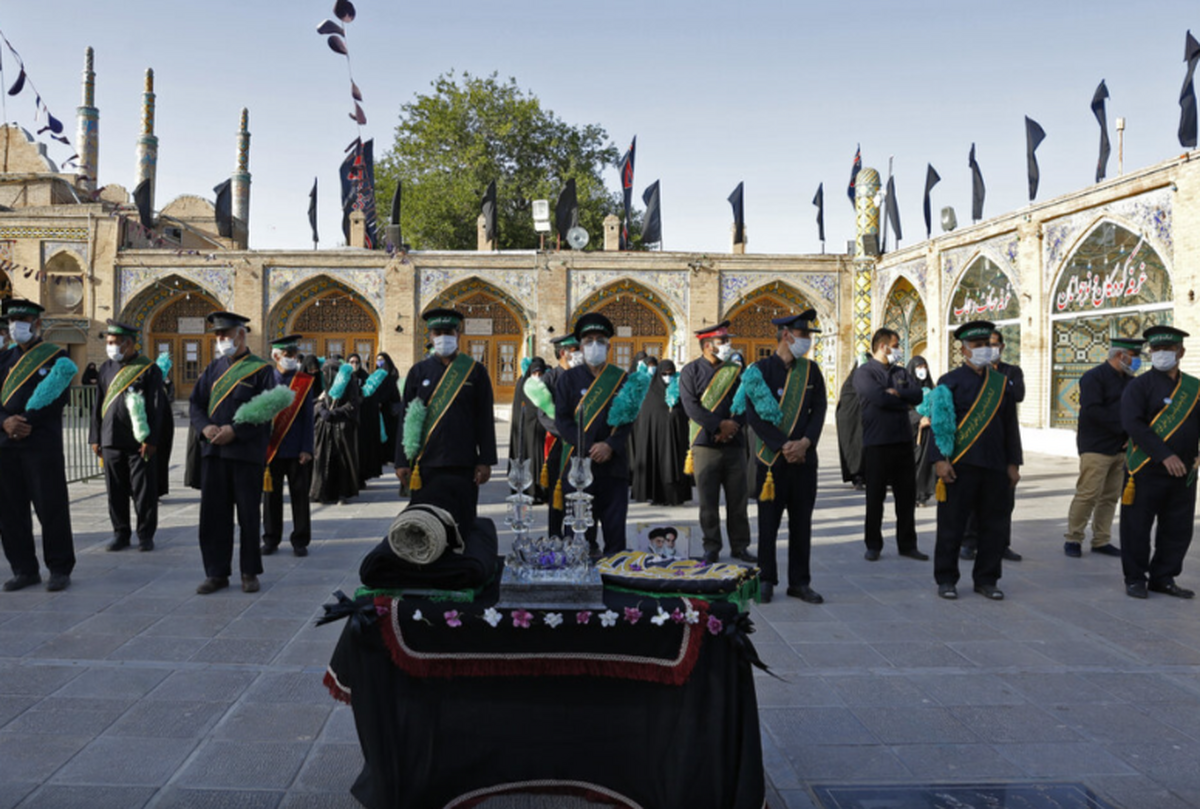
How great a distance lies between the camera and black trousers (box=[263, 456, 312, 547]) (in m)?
6.41

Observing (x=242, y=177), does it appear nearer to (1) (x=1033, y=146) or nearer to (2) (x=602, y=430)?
(1) (x=1033, y=146)

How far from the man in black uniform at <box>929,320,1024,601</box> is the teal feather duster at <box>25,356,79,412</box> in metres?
5.33

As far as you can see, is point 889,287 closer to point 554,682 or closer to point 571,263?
point 571,263

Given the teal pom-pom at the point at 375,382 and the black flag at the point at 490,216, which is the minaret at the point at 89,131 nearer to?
the black flag at the point at 490,216

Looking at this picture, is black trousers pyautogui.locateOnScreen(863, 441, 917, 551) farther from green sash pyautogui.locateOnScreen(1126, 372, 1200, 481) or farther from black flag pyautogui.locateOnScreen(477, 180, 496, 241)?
black flag pyautogui.locateOnScreen(477, 180, 496, 241)

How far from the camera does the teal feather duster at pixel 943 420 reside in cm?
529

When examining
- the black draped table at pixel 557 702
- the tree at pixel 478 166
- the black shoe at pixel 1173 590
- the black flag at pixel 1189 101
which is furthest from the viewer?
the tree at pixel 478 166

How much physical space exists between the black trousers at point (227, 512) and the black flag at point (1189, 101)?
1380 centimetres

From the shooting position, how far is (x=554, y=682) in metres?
2.54

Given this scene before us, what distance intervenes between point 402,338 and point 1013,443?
19.6 meters

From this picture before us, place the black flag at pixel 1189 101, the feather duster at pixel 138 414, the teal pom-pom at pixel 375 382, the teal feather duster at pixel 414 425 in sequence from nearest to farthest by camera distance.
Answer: the teal feather duster at pixel 414 425 → the feather duster at pixel 138 414 → the teal pom-pom at pixel 375 382 → the black flag at pixel 1189 101

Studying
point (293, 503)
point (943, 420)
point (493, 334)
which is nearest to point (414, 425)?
point (293, 503)

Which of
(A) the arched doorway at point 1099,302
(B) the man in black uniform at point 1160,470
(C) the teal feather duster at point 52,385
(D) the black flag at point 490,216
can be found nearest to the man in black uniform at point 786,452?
(B) the man in black uniform at point 1160,470

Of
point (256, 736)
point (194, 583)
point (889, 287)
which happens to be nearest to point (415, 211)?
point (889, 287)
